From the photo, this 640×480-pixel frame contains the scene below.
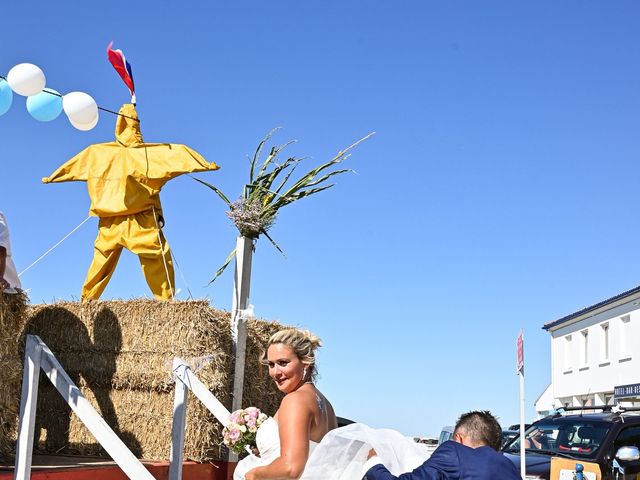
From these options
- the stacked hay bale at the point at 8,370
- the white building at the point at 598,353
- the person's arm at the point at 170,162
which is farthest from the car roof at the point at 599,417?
the white building at the point at 598,353

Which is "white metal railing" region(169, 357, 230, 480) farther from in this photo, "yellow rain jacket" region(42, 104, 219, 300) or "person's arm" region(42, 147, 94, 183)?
"person's arm" region(42, 147, 94, 183)

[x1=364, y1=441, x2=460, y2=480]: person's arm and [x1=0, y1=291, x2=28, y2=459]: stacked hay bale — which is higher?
[x1=0, y1=291, x2=28, y2=459]: stacked hay bale

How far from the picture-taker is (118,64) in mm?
8047

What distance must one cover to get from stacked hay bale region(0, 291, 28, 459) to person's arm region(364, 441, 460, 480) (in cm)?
291

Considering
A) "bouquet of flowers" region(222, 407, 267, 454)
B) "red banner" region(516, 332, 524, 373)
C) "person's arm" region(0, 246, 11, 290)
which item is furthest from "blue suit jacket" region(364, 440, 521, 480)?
"red banner" region(516, 332, 524, 373)

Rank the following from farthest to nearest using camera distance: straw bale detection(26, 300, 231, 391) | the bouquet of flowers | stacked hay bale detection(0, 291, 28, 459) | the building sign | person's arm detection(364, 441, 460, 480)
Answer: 1. the building sign
2. straw bale detection(26, 300, 231, 391)
3. stacked hay bale detection(0, 291, 28, 459)
4. the bouquet of flowers
5. person's arm detection(364, 441, 460, 480)

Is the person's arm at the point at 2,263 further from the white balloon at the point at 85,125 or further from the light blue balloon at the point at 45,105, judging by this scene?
the white balloon at the point at 85,125

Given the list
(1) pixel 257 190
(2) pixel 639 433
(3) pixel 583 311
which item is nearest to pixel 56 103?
(1) pixel 257 190

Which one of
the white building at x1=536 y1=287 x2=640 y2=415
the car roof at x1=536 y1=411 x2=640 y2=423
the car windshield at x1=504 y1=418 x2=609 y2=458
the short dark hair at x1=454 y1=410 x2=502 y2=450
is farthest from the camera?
the white building at x1=536 y1=287 x2=640 y2=415

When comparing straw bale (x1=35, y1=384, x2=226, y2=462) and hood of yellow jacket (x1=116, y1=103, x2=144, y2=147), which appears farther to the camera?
hood of yellow jacket (x1=116, y1=103, x2=144, y2=147)

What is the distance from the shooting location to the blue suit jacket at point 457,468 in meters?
3.42

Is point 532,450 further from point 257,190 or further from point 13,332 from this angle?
point 13,332

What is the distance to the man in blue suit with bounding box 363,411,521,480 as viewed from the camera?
135 inches

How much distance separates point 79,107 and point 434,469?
439cm
